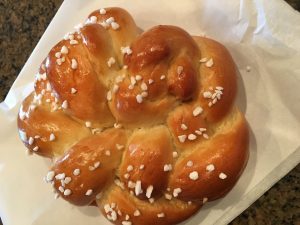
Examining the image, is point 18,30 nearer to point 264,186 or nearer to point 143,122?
point 143,122

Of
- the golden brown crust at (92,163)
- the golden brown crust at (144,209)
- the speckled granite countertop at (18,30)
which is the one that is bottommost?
the golden brown crust at (144,209)

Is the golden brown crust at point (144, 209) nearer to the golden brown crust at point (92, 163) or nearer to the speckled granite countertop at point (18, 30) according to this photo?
the golden brown crust at point (92, 163)

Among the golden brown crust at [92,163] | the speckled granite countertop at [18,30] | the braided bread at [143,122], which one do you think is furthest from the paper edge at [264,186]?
the speckled granite countertop at [18,30]

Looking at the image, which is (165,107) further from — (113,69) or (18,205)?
(18,205)

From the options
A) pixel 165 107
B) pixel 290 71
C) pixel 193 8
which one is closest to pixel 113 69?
pixel 165 107

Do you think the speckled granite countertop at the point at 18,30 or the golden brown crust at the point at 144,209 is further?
the speckled granite countertop at the point at 18,30

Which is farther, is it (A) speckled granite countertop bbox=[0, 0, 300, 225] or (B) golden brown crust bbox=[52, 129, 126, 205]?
(A) speckled granite countertop bbox=[0, 0, 300, 225]

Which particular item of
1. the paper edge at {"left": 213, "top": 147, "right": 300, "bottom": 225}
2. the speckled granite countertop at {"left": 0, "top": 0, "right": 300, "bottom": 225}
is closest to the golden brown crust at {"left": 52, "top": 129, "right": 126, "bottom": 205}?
the paper edge at {"left": 213, "top": 147, "right": 300, "bottom": 225}

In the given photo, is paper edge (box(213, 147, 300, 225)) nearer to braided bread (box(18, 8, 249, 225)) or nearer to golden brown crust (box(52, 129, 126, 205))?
braided bread (box(18, 8, 249, 225))
